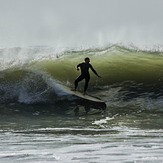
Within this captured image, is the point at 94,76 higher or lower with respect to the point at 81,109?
higher

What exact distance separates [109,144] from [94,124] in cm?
250

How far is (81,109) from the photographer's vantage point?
10.6 meters

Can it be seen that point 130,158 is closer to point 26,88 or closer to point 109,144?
point 109,144

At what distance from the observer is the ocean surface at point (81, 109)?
5418 millimetres

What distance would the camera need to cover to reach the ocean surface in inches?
213

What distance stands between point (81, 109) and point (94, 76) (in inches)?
180

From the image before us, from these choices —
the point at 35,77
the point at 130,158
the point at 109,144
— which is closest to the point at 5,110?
the point at 35,77

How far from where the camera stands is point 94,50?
21516 mm

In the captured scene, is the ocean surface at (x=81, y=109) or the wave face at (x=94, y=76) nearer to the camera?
the ocean surface at (x=81, y=109)

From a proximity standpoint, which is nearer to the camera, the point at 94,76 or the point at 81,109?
the point at 81,109

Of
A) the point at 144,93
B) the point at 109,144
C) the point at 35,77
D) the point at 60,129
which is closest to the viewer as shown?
the point at 109,144

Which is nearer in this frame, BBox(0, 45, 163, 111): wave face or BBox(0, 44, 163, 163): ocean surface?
BBox(0, 44, 163, 163): ocean surface

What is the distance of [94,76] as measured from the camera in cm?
1504

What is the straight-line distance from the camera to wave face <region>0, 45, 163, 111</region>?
12117 mm
